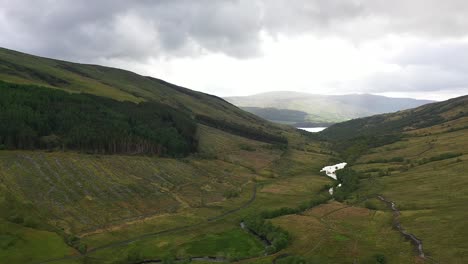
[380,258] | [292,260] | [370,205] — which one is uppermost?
[370,205]

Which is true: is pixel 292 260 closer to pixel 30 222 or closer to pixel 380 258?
pixel 380 258

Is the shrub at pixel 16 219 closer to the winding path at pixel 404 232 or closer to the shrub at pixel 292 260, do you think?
the shrub at pixel 292 260

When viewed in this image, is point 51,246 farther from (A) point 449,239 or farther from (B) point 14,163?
(A) point 449,239

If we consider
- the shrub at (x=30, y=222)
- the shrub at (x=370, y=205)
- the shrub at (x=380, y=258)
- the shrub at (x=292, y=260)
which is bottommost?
the shrub at (x=292, y=260)

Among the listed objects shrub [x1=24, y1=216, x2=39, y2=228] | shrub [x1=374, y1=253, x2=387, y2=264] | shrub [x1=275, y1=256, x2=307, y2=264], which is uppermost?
shrub [x1=24, y1=216, x2=39, y2=228]

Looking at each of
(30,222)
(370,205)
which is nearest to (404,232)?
(370,205)

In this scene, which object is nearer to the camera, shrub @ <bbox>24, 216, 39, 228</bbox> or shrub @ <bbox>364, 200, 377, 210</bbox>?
shrub @ <bbox>24, 216, 39, 228</bbox>

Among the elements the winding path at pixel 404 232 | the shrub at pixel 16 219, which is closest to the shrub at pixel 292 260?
the winding path at pixel 404 232

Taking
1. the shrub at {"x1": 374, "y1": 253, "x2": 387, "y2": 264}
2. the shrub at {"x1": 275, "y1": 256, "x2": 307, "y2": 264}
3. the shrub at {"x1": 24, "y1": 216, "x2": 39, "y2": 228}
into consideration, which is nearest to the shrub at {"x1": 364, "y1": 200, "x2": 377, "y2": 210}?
the shrub at {"x1": 374, "y1": 253, "x2": 387, "y2": 264}

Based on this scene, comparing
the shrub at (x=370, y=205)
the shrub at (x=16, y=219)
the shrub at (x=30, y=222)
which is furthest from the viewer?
the shrub at (x=370, y=205)

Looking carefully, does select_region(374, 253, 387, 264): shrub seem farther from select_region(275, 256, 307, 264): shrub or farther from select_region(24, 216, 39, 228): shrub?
select_region(24, 216, 39, 228): shrub

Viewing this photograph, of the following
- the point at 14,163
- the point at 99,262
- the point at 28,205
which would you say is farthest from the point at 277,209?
the point at 14,163
